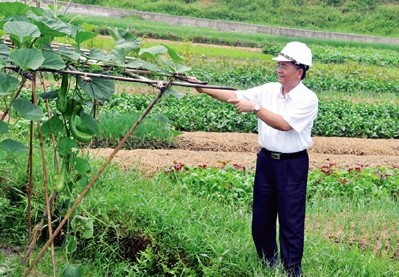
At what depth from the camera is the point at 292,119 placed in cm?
471

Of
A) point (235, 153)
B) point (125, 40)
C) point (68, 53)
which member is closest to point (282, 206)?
point (125, 40)

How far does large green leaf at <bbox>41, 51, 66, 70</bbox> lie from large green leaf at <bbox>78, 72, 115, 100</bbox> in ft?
0.68

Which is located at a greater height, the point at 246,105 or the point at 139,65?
the point at 139,65

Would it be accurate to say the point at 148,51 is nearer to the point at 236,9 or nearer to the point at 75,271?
the point at 75,271

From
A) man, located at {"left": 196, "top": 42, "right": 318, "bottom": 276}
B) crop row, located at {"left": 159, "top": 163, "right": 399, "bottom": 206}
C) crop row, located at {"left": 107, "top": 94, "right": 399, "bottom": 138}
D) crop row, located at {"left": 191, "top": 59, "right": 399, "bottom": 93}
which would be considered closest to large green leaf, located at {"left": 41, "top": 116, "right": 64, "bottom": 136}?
man, located at {"left": 196, "top": 42, "right": 318, "bottom": 276}

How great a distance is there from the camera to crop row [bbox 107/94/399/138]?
12180mm

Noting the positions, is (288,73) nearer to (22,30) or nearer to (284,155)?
(284,155)

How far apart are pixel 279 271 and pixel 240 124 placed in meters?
7.86

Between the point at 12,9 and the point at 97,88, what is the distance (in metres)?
0.57

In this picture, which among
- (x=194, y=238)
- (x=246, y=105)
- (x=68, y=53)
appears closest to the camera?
(x=68, y=53)

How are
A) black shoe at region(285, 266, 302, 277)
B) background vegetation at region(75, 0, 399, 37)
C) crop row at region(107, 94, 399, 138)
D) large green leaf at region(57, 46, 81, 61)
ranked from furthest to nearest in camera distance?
background vegetation at region(75, 0, 399, 37), crop row at region(107, 94, 399, 138), black shoe at region(285, 266, 302, 277), large green leaf at region(57, 46, 81, 61)

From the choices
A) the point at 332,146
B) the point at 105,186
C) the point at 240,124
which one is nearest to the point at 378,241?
the point at 105,186

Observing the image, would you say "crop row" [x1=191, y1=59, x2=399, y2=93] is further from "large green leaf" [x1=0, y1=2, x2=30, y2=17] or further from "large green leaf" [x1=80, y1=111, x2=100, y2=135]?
"large green leaf" [x1=0, y1=2, x2=30, y2=17]

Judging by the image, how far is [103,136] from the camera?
9922mm
